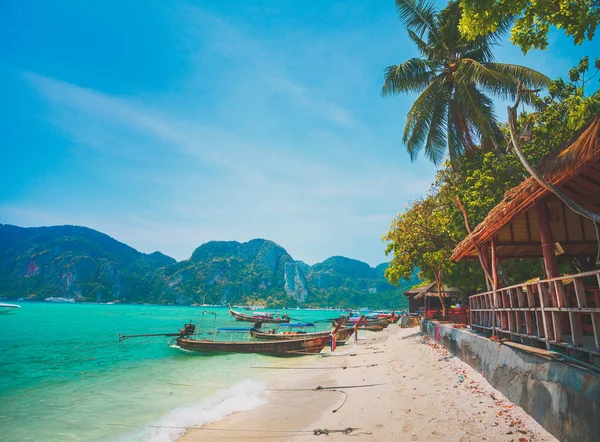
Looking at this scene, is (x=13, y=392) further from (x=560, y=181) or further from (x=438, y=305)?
(x=438, y=305)

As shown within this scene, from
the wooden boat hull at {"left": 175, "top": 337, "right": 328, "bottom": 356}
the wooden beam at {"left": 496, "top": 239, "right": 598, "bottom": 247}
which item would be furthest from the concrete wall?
the wooden boat hull at {"left": 175, "top": 337, "right": 328, "bottom": 356}

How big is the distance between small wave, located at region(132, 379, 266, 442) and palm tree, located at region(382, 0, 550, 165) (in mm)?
12370

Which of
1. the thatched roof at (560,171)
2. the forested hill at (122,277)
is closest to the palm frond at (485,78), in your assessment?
the thatched roof at (560,171)

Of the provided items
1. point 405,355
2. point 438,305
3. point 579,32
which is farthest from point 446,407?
point 438,305

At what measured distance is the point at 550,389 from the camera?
164 inches

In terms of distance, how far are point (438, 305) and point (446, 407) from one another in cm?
2970

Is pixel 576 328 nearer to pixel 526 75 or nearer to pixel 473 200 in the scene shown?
pixel 473 200

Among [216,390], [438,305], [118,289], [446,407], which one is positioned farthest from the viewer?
[118,289]

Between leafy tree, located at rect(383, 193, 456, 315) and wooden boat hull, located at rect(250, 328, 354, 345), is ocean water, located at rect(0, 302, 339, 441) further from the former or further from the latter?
leafy tree, located at rect(383, 193, 456, 315)

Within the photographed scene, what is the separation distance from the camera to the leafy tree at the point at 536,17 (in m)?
4.18

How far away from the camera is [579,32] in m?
4.32

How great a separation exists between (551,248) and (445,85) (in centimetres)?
1186

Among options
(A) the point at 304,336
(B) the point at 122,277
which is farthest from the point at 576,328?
(B) the point at 122,277

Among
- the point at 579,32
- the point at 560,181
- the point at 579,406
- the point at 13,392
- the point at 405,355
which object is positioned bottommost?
the point at 13,392
